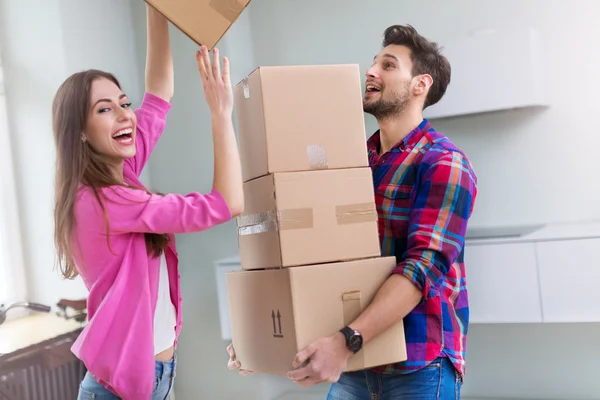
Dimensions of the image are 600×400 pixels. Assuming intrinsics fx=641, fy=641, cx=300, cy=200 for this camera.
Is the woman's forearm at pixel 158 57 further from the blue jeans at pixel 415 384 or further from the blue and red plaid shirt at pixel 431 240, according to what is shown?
the blue jeans at pixel 415 384

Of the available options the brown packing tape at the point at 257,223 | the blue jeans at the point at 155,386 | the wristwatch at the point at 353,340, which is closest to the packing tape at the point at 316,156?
the brown packing tape at the point at 257,223

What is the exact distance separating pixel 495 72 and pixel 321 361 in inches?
59.6

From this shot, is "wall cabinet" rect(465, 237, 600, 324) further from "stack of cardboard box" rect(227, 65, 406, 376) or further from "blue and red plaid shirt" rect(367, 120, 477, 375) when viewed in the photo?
"stack of cardboard box" rect(227, 65, 406, 376)

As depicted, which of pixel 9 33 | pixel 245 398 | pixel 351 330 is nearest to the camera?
pixel 351 330

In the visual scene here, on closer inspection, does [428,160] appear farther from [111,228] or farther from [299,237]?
[111,228]

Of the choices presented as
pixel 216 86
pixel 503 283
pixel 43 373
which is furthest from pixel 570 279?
pixel 43 373

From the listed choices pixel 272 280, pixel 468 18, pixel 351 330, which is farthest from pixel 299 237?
pixel 468 18

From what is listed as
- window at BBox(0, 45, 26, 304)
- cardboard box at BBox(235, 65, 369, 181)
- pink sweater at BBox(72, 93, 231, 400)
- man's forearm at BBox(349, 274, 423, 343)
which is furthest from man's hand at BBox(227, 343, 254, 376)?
window at BBox(0, 45, 26, 304)

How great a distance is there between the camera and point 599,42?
2.37 m

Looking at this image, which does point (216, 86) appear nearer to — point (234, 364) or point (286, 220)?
point (286, 220)

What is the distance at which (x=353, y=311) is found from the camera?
4.40 feet

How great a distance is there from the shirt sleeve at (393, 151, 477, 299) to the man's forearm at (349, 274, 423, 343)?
0.09ft

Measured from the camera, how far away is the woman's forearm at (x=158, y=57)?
4.90 ft

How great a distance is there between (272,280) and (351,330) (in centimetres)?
19
